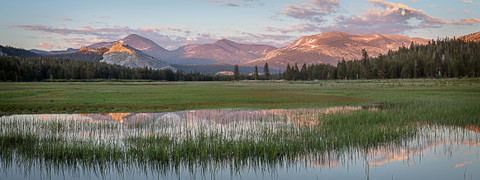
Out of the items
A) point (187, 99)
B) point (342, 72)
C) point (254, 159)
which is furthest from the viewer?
point (342, 72)

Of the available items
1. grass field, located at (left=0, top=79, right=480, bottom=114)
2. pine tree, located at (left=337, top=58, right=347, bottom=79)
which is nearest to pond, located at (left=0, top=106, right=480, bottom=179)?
grass field, located at (left=0, top=79, right=480, bottom=114)

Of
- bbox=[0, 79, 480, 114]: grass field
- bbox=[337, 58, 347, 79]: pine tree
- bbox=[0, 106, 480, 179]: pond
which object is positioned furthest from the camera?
bbox=[337, 58, 347, 79]: pine tree

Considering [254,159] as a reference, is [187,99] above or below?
above

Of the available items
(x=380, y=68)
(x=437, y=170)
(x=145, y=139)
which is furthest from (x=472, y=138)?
(x=380, y=68)

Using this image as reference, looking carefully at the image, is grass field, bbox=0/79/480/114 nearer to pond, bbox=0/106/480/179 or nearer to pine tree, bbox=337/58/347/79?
pond, bbox=0/106/480/179

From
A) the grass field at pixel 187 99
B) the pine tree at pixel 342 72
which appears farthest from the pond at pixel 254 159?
the pine tree at pixel 342 72

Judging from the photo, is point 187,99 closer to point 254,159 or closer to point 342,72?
point 254,159

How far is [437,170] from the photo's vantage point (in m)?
9.49

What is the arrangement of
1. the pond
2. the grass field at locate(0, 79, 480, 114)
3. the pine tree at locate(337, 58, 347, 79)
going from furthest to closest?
the pine tree at locate(337, 58, 347, 79)
the grass field at locate(0, 79, 480, 114)
the pond

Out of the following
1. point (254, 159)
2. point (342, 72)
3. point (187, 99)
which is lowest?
point (254, 159)

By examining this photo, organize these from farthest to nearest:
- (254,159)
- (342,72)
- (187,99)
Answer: (342,72)
(187,99)
(254,159)

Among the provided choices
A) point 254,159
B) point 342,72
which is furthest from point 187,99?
point 342,72

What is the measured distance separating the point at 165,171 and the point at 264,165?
3039 mm

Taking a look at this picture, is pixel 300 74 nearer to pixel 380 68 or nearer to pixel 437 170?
pixel 380 68
